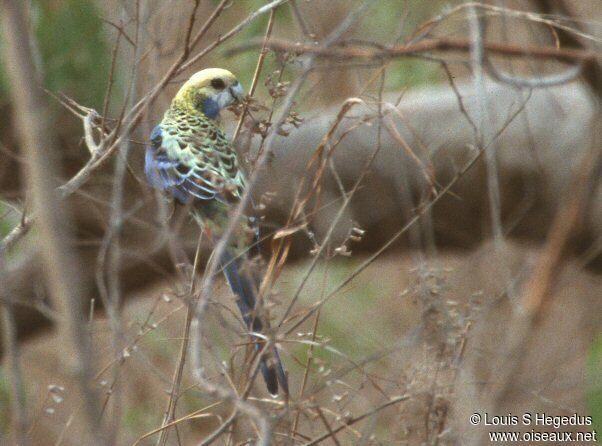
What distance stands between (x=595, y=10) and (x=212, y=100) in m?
4.72

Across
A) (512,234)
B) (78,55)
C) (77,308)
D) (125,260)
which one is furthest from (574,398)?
(77,308)

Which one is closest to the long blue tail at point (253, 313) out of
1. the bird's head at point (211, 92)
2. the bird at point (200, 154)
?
the bird at point (200, 154)

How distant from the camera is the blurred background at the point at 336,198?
5.56 feet

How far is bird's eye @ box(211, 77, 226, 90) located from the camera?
2.61 metres

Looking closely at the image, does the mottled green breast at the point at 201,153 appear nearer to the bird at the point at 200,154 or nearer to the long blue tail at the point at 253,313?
the bird at the point at 200,154

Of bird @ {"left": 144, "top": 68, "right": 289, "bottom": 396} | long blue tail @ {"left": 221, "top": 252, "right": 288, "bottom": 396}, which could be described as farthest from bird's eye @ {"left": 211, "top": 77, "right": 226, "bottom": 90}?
long blue tail @ {"left": 221, "top": 252, "right": 288, "bottom": 396}

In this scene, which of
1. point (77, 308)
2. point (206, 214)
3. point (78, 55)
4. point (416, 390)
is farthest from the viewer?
point (78, 55)

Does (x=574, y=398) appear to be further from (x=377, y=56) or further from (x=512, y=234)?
(x=377, y=56)

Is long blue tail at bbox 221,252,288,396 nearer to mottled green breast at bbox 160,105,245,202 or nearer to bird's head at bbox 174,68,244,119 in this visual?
mottled green breast at bbox 160,105,245,202

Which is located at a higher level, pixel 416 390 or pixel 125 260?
pixel 416 390

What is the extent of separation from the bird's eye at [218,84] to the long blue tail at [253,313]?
2.30 feet

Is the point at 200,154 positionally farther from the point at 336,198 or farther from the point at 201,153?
the point at 336,198

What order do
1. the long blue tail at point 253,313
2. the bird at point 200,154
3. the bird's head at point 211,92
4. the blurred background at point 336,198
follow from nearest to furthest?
the long blue tail at point 253,313
the blurred background at point 336,198
the bird at point 200,154
the bird's head at point 211,92

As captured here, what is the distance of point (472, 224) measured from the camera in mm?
4512
